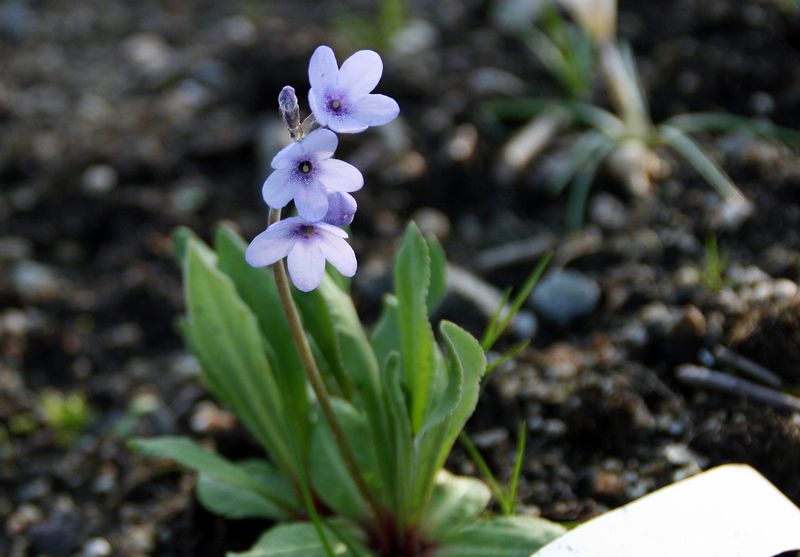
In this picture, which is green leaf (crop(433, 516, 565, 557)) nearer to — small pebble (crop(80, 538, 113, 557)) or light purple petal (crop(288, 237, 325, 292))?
light purple petal (crop(288, 237, 325, 292))

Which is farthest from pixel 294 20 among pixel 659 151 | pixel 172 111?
pixel 659 151

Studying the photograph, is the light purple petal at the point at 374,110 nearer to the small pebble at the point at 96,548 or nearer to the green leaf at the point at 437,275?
the green leaf at the point at 437,275

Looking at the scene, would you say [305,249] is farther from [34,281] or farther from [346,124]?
[34,281]

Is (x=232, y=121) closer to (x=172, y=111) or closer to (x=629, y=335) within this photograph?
(x=172, y=111)

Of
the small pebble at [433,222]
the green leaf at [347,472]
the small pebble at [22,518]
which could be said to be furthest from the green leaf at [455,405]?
the small pebble at [433,222]

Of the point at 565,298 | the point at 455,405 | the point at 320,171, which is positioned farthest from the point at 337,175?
the point at 565,298

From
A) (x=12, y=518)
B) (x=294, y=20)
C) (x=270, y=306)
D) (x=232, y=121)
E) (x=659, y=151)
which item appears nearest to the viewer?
(x=270, y=306)
